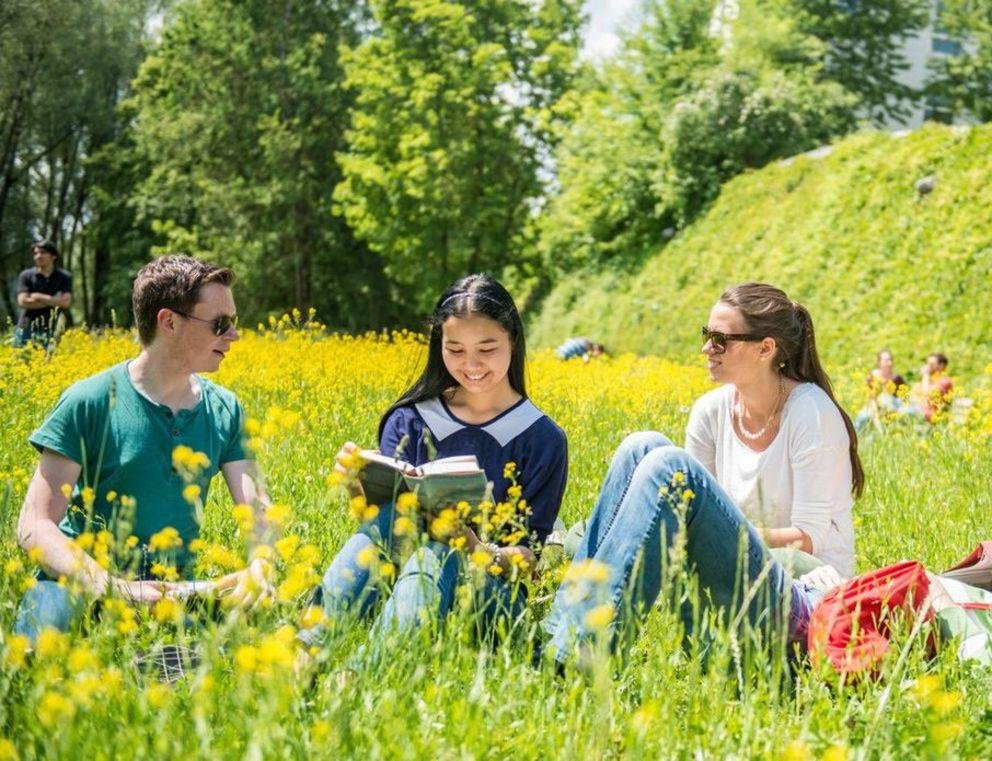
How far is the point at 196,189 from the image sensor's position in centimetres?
2808

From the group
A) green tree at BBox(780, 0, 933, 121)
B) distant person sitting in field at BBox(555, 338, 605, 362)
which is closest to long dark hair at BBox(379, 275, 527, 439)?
distant person sitting in field at BBox(555, 338, 605, 362)

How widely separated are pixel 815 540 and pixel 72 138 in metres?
31.5

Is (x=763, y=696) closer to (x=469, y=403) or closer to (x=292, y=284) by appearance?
(x=469, y=403)

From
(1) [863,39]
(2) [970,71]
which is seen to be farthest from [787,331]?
(2) [970,71]

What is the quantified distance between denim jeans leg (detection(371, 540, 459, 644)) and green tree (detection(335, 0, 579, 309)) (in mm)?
20367

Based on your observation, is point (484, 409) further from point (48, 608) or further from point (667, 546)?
point (48, 608)

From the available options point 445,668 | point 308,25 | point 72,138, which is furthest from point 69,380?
point 72,138

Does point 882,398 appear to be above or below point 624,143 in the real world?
below

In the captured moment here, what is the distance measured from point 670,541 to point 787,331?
4.02 feet

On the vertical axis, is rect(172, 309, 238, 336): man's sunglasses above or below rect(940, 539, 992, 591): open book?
above

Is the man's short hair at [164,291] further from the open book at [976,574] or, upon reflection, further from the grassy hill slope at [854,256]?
the grassy hill slope at [854,256]

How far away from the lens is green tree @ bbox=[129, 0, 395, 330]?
26750 millimetres

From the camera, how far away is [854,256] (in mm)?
13781

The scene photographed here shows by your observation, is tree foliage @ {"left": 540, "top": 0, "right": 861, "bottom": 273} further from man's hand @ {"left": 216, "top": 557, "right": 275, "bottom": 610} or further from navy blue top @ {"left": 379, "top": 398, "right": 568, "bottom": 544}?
man's hand @ {"left": 216, "top": 557, "right": 275, "bottom": 610}
